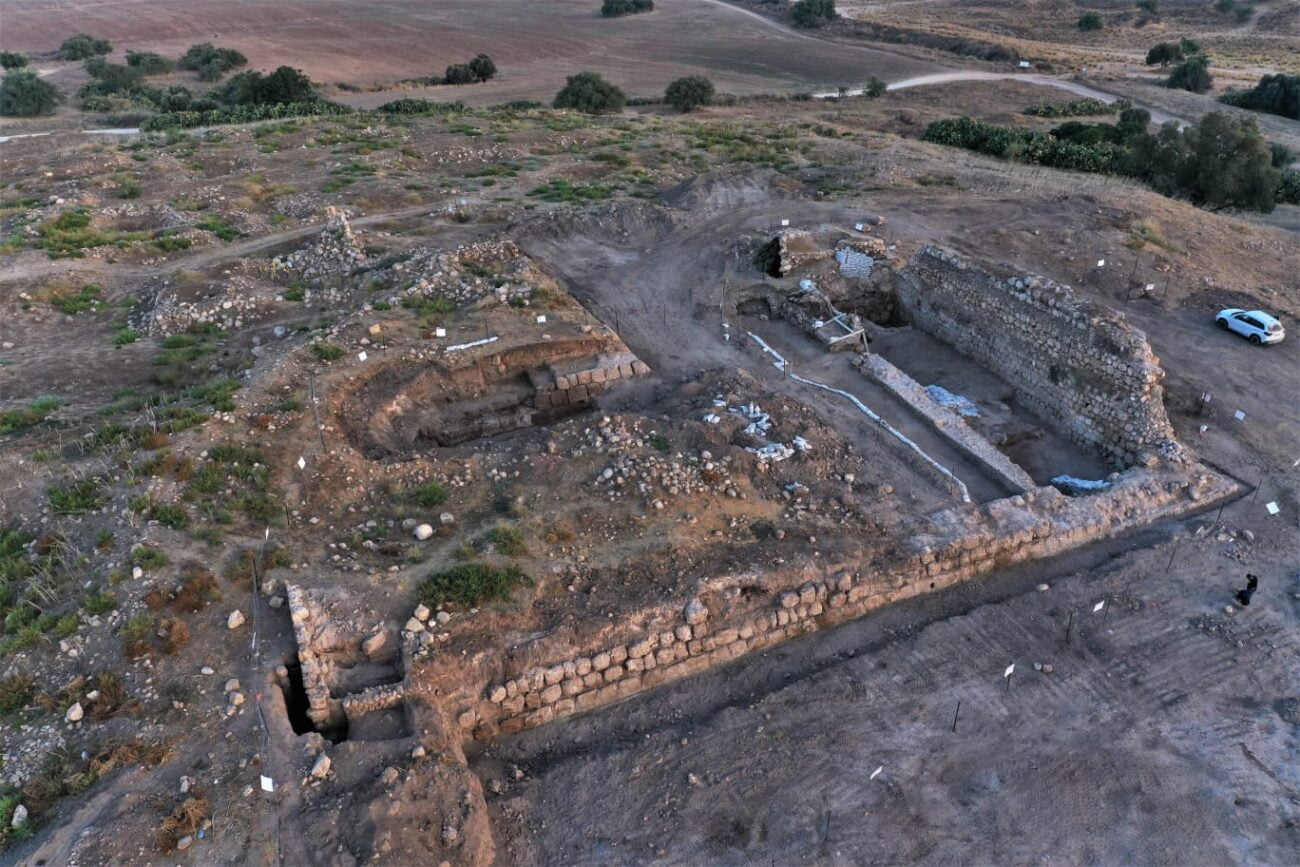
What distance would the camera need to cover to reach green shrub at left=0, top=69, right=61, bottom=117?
48.3m

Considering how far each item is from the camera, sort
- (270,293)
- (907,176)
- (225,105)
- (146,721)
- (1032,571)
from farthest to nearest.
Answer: (225,105), (907,176), (270,293), (1032,571), (146,721)

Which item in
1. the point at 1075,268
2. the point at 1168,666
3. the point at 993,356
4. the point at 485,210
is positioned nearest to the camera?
the point at 1168,666

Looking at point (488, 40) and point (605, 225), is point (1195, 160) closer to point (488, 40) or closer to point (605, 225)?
point (605, 225)

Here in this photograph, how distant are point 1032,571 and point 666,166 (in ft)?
84.9

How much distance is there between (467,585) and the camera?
1266cm

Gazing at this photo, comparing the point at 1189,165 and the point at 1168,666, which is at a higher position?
the point at 1189,165

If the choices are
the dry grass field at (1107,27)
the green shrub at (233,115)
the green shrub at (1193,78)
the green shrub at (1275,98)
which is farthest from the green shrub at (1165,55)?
the green shrub at (233,115)

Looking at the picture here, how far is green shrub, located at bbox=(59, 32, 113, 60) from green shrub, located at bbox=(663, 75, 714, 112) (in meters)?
50.4

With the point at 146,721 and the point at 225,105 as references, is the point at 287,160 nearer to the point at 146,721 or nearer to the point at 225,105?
the point at 225,105

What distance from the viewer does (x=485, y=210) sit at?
29.9 metres

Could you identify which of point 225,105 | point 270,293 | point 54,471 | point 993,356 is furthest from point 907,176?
point 225,105

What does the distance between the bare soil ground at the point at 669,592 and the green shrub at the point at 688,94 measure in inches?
1161

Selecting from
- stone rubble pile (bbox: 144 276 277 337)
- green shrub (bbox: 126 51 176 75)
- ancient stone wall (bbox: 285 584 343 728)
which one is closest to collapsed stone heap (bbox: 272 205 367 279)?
stone rubble pile (bbox: 144 276 277 337)

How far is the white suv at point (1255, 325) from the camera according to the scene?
69.7ft
